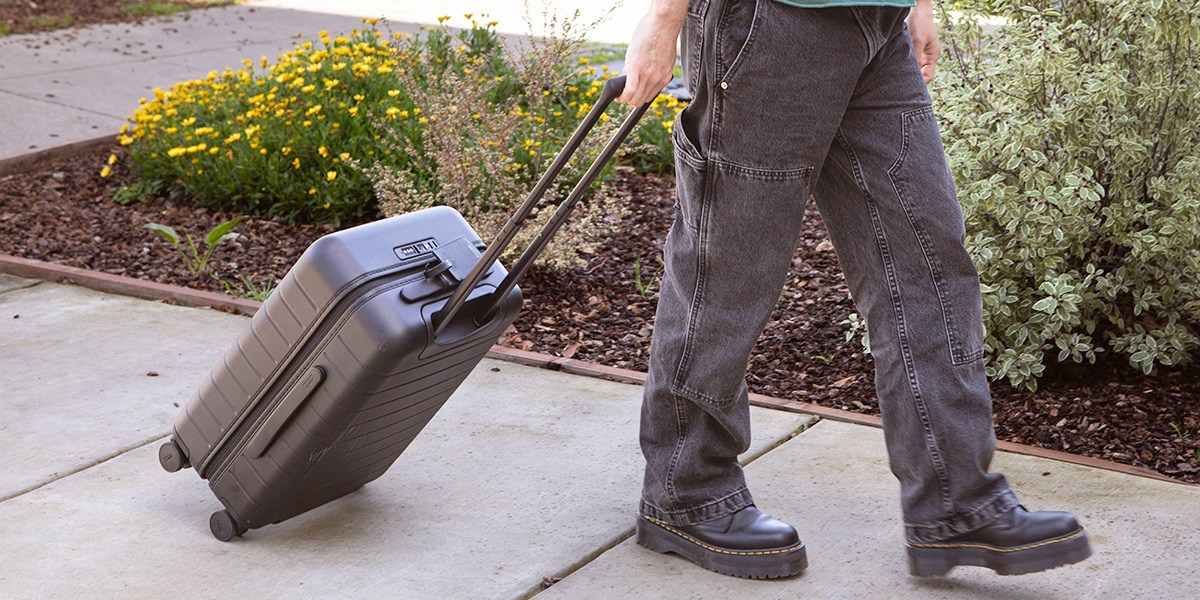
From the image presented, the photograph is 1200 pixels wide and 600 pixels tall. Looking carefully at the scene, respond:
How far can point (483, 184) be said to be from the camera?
5.21m

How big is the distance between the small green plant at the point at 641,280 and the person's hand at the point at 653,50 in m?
2.28

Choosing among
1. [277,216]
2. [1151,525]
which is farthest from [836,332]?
[277,216]

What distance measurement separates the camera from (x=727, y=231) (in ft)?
8.55

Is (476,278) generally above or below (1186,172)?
below

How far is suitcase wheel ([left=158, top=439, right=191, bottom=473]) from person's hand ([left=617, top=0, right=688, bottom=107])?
4.38 ft

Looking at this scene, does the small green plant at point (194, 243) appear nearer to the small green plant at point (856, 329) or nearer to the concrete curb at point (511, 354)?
→ the concrete curb at point (511, 354)

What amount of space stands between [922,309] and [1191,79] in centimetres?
148

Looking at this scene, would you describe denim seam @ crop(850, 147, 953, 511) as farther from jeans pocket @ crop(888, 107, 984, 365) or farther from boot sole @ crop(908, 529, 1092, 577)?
boot sole @ crop(908, 529, 1092, 577)

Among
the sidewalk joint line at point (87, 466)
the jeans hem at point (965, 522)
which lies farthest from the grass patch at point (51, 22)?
the jeans hem at point (965, 522)

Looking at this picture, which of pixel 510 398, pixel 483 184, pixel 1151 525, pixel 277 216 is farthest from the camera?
pixel 277 216

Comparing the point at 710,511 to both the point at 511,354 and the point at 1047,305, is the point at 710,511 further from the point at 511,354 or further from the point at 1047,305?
the point at 511,354

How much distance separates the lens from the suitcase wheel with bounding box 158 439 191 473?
10.0 ft

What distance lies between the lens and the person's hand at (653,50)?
8.09 feet

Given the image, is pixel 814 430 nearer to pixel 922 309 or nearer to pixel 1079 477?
pixel 1079 477
